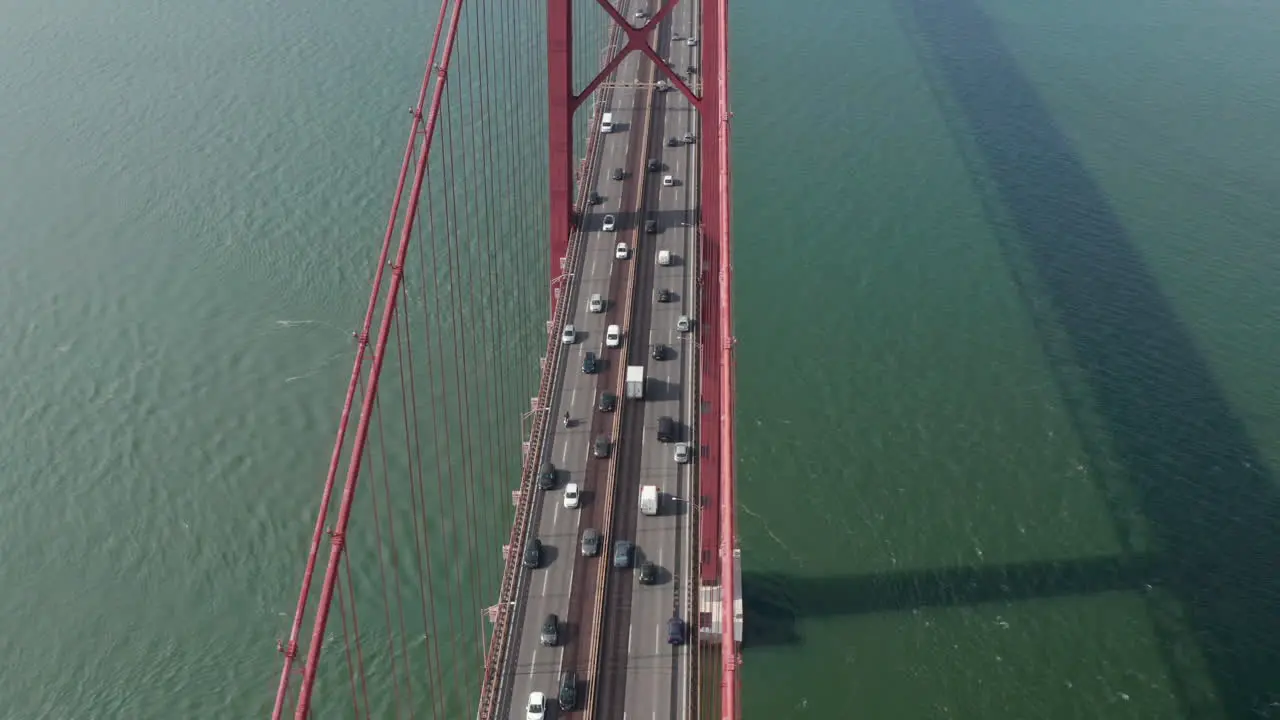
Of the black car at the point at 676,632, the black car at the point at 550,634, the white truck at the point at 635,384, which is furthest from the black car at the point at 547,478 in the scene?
the black car at the point at 676,632

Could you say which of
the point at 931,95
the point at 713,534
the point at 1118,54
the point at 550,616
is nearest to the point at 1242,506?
the point at 713,534

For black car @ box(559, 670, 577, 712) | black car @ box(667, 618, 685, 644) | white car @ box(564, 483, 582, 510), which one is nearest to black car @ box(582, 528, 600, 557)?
white car @ box(564, 483, 582, 510)

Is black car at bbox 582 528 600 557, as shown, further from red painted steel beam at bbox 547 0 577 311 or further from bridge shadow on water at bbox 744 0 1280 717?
red painted steel beam at bbox 547 0 577 311

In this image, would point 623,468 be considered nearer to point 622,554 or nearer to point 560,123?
point 622,554

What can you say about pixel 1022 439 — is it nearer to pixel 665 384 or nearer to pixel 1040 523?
pixel 1040 523

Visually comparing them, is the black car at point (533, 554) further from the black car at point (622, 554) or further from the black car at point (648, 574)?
the black car at point (648, 574)

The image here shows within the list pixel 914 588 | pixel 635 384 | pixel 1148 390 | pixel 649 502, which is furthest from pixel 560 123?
pixel 1148 390

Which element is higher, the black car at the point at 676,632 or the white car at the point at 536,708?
Answer: the black car at the point at 676,632
